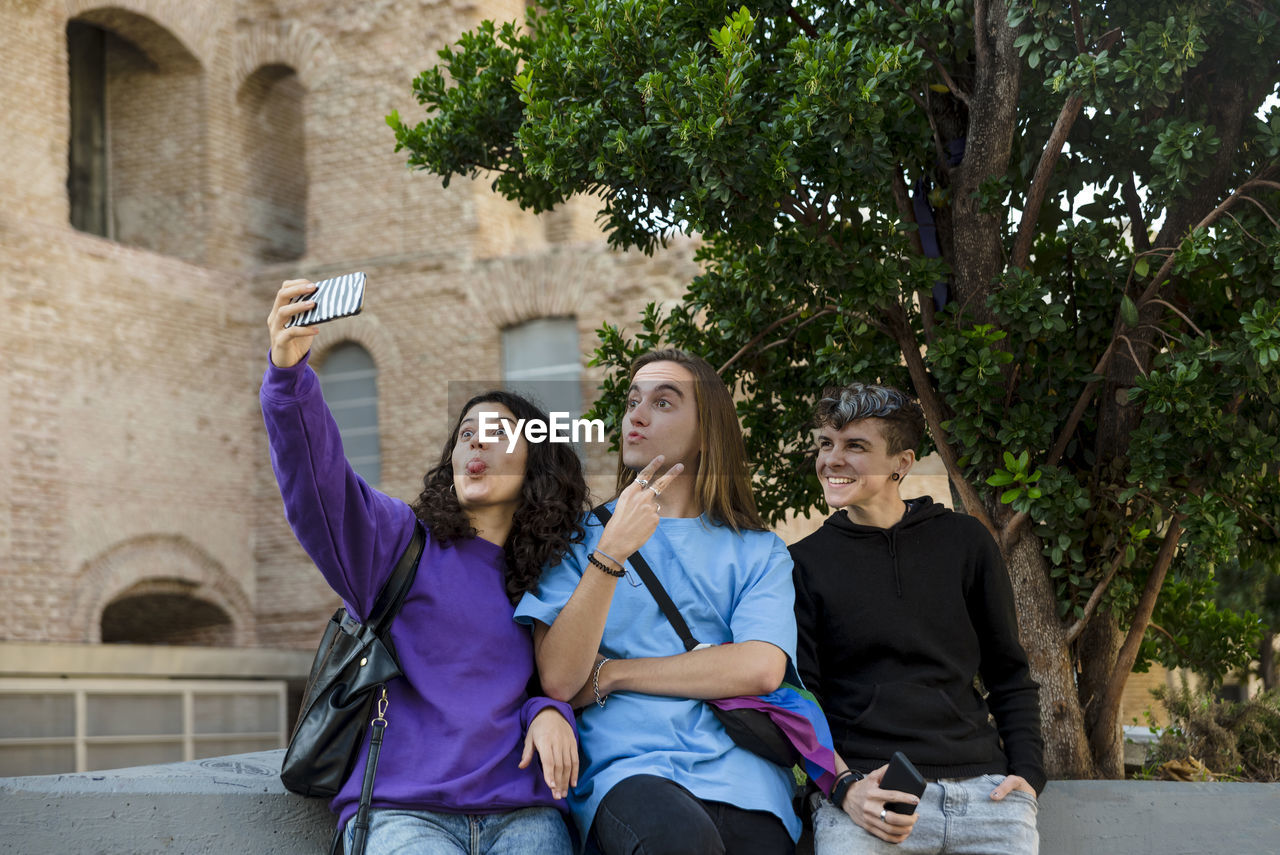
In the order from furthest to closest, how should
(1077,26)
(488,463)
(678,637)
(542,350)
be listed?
(542,350), (1077,26), (488,463), (678,637)

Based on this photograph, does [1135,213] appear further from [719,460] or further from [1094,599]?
[719,460]

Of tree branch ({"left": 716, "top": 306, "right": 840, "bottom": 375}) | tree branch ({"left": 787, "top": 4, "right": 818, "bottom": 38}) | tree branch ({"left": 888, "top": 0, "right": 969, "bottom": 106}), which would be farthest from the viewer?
tree branch ({"left": 716, "top": 306, "right": 840, "bottom": 375})

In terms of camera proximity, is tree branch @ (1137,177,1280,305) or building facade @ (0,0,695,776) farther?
building facade @ (0,0,695,776)

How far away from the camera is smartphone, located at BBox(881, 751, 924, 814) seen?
3.03 m

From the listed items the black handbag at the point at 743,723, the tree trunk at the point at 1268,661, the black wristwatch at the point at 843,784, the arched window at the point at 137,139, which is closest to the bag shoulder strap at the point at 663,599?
the black handbag at the point at 743,723

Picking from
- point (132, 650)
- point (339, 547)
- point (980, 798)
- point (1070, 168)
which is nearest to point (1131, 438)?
point (1070, 168)

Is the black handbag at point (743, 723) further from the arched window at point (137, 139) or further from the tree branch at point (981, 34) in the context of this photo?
the arched window at point (137, 139)

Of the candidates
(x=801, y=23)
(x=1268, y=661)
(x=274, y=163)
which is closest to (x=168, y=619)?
(x=274, y=163)

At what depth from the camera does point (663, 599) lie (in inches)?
126

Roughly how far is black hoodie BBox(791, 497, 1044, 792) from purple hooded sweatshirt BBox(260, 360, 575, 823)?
799mm

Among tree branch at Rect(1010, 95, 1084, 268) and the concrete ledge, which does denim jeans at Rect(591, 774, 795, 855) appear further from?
tree branch at Rect(1010, 95, 1084, 268)

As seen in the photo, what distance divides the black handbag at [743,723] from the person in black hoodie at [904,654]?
19 cm

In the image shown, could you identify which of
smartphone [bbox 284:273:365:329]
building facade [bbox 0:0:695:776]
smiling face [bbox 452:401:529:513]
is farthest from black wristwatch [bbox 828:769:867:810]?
building facade [bbox 0:0:695:776]

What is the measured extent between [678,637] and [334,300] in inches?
46.8
